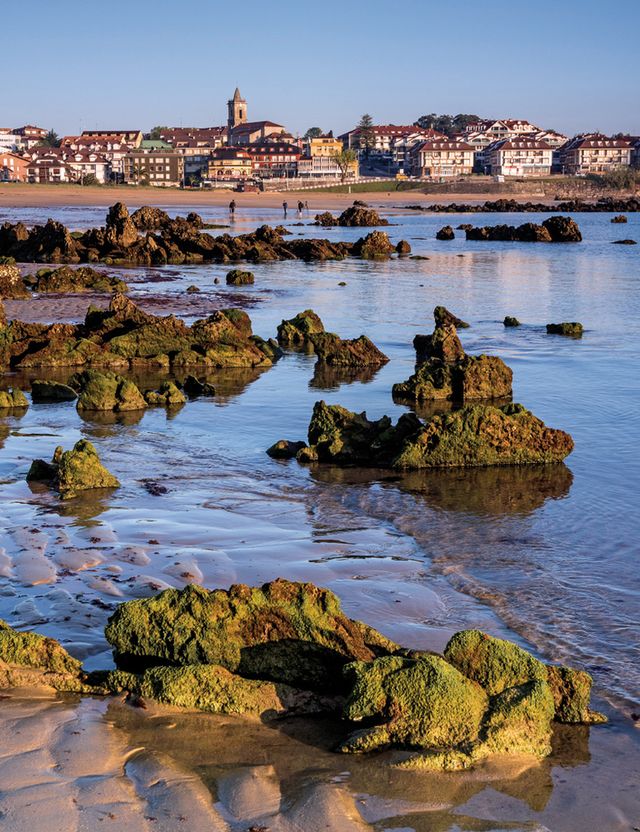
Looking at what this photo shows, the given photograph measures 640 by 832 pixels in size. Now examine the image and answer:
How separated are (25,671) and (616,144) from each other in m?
194

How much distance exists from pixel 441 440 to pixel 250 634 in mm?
6016

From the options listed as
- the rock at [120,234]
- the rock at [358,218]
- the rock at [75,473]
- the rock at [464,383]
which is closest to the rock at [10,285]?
the rock at [120,234]

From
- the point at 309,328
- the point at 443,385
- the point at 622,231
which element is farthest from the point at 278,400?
the point at 622,231

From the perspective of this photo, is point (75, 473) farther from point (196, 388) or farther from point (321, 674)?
point (196, 388)

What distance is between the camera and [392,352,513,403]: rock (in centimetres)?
1509

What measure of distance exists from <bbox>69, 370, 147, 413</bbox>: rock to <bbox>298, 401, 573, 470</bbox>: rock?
332 cm

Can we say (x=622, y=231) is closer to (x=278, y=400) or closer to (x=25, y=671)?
(x=278, y=400)

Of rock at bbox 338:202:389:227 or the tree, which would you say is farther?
the tree

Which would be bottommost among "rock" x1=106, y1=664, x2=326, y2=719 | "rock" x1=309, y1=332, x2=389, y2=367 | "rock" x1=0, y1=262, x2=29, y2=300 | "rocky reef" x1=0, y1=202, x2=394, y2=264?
"rock" x1=106, y1=664, x2=326, y2=719

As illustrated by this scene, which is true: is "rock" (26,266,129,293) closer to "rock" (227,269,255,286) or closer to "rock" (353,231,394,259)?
"rock" (227,269,255,286)

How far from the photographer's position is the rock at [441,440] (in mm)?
11320

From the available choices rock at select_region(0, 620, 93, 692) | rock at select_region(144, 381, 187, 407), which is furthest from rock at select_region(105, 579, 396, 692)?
rock at select_region(144, 381, 187, 407)

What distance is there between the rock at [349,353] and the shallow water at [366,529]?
13.8 inches

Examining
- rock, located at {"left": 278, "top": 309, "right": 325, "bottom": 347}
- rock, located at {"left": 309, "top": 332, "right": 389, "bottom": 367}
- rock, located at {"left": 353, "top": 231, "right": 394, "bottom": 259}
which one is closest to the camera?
rock, located at {"left": 309, "top": 332, "right": 389, "bottom": 367}
